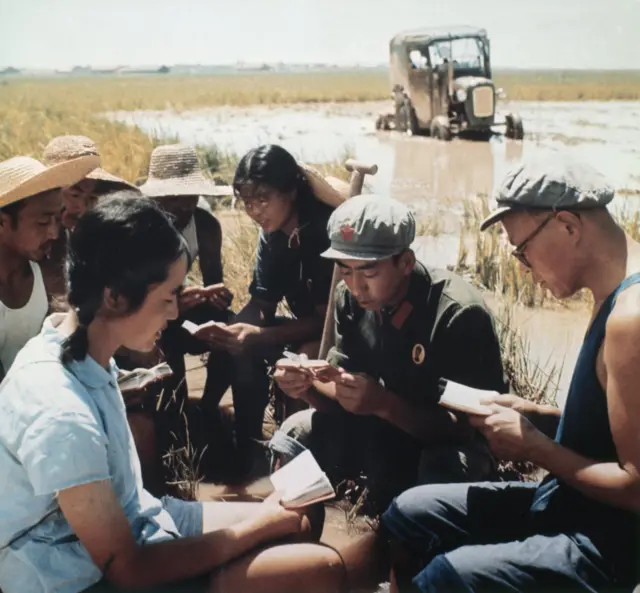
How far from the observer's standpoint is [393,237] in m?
2.24

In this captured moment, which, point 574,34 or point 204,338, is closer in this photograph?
point 204,338

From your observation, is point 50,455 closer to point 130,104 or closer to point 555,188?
point 555,188

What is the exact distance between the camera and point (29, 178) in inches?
88.4

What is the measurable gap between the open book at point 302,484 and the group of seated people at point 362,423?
0.11 ft

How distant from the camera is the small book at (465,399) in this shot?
187 centimetres

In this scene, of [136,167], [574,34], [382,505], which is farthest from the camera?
[136,167]

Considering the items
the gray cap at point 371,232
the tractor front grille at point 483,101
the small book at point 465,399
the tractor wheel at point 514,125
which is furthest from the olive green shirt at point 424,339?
the tractor front grille at point 483,101

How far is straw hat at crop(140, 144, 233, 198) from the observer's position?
11.0ft

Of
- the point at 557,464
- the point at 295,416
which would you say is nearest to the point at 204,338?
the point at 295,416

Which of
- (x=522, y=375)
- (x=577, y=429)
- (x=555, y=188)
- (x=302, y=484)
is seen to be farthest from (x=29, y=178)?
(x=522, y=375)

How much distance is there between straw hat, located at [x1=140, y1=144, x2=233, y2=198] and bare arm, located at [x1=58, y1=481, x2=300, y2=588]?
6.31ft

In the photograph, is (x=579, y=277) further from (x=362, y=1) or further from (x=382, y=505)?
(x=362, y=1)

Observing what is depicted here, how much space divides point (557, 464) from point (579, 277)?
440 mm

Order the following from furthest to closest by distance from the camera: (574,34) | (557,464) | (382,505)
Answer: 1. (574,34)
2. (382,505)
3. (557,464)
